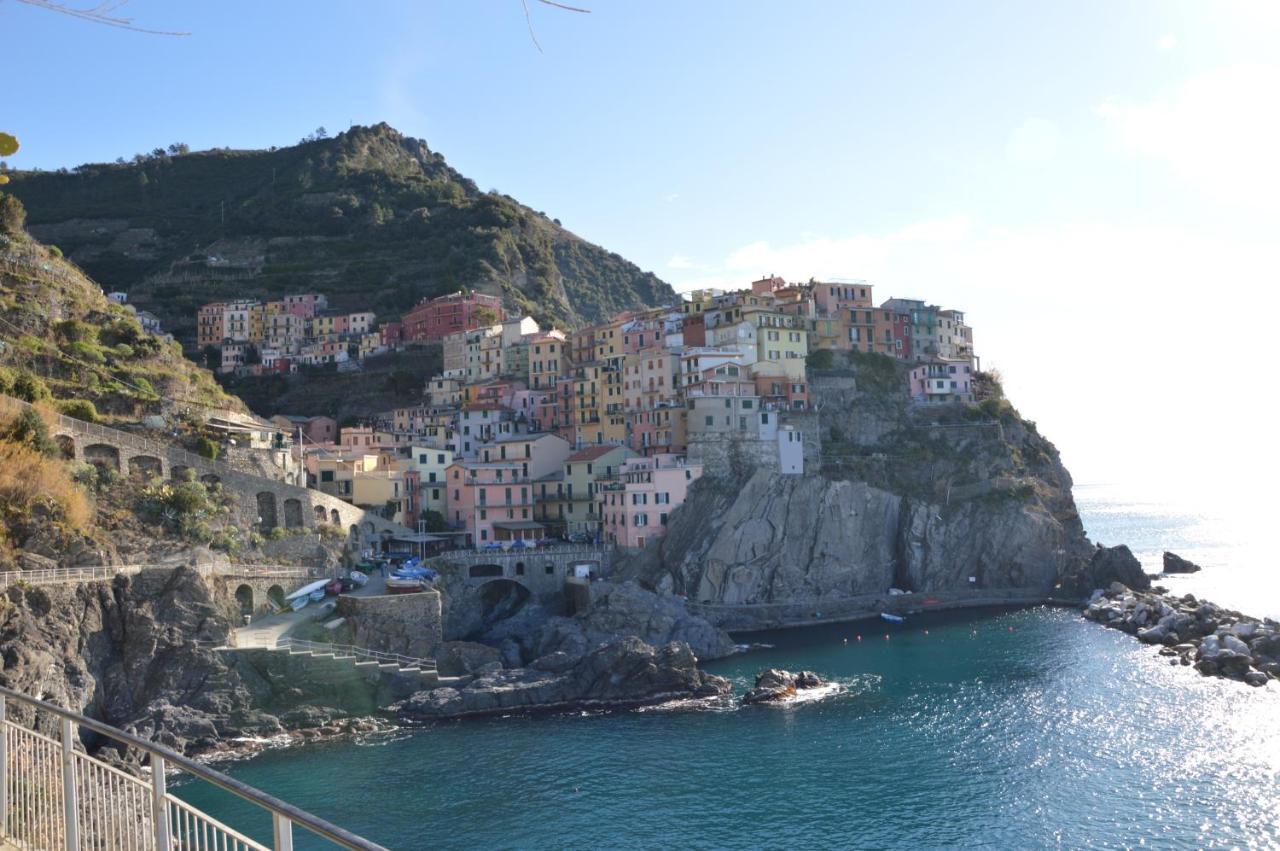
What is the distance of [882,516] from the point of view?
214ft

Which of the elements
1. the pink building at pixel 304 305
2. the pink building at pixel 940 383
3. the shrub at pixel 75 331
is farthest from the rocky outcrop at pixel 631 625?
the pink building at pixel 304 305

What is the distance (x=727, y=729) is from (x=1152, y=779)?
13954 millimetres

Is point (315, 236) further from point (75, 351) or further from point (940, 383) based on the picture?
point (940, 383)

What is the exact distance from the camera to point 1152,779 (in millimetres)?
31875

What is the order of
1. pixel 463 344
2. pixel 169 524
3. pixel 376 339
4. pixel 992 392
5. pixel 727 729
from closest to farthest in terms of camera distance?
pixel 727 729, pixel 169 524, pixel 992 392, pixel 463 344, pixel 376 339

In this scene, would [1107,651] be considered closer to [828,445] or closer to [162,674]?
[828,445]

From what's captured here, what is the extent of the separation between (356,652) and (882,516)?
A: 116ft

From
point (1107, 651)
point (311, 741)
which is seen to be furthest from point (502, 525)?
point (1107, 651)

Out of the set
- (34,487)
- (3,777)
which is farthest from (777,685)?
(3,777)

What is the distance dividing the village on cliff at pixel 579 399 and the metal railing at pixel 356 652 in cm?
1491

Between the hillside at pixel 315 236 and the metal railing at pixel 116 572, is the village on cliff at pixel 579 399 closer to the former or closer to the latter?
the hillside at pixel 315 236

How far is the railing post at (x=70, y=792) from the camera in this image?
23.7ft

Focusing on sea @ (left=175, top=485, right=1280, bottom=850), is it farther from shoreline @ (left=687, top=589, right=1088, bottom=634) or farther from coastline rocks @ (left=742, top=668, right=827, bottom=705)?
shoreline @ (left=687, top=589, right=1088, bottom=634)

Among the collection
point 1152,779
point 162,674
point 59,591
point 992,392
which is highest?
point 992,392
